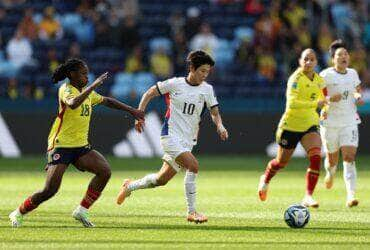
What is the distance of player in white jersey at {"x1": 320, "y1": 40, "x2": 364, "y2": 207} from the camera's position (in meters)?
17.4

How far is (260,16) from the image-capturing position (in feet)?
108

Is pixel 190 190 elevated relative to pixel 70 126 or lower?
lower

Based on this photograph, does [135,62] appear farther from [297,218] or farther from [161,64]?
[297,218]

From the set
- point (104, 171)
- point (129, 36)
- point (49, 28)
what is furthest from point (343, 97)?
point (49, 28)

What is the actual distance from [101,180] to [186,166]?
1088mm

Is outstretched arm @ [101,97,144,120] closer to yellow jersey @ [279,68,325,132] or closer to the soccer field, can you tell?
the soccer field

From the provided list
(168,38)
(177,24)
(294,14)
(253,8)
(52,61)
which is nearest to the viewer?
(52,61)

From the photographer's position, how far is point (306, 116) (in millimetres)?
16953

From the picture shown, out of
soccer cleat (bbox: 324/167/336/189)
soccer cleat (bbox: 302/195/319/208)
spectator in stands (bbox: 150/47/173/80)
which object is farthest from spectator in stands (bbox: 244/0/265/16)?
soccer cleat (bbox: 302/195/319/208)

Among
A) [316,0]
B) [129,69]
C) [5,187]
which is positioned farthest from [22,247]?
[316,0]

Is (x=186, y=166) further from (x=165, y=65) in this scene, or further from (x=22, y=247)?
(x=165, y=65)

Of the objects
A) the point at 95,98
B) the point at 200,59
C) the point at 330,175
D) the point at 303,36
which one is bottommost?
the point at 330,175

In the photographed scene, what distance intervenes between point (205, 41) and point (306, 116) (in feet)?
47.7

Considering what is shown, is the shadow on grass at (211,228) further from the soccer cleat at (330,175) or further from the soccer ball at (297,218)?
the soccer cleat at (330,175)
